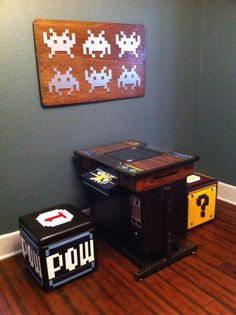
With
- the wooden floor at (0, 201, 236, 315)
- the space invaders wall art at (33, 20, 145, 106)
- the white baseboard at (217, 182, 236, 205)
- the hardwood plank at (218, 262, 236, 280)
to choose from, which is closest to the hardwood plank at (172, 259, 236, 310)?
the wooden floor at (0, 201, 236, 315)

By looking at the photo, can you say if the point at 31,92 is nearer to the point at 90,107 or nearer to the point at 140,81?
the point at 90,107

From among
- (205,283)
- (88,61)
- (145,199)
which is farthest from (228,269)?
(88,61)

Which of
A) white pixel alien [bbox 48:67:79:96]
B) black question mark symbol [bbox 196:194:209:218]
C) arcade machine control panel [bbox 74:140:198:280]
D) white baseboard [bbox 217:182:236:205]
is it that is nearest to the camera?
arcade machine control panel [bbox 74:140:198:280]

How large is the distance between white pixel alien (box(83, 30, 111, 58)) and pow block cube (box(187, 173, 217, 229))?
121cm

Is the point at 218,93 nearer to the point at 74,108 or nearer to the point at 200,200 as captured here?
the point at 200,200

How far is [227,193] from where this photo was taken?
2904mm

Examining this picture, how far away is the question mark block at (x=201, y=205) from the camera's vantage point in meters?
2.37

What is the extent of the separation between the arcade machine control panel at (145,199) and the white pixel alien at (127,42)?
0.81m

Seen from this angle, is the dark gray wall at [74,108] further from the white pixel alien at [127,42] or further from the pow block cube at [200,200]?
the pow block cube at [200,200]

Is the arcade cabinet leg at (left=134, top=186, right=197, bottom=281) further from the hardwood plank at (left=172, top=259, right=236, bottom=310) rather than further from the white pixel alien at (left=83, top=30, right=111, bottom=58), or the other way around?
the white pixel alien at (left=83, top=30, right=111, bottom=58)

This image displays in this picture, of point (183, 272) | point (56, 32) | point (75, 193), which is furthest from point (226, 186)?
point (56, 32)

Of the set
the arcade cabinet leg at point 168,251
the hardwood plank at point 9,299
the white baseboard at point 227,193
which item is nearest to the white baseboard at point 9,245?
the hardwood plank at point 9,299

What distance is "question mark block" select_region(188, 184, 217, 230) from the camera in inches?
93.2

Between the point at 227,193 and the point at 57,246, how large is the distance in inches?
70.4
